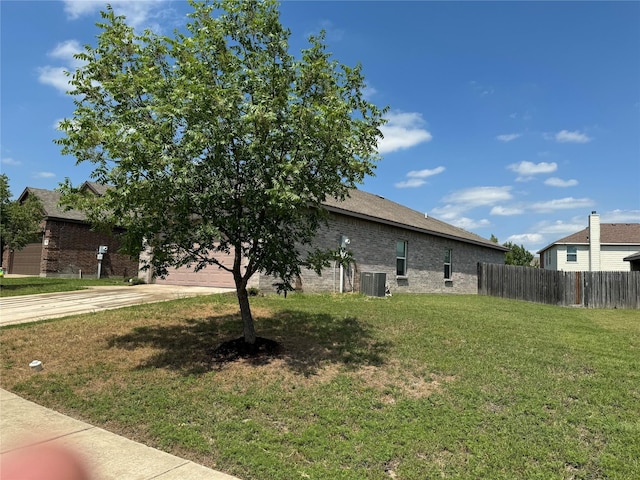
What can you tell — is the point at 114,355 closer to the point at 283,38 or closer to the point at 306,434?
the point at 306,434

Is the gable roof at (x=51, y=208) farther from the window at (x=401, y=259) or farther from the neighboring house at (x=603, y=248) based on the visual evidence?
the neighboring house at (x=603, y=248)

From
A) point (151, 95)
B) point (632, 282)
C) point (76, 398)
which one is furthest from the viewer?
point (632, 282)

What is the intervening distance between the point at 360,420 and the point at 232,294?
8707 mm

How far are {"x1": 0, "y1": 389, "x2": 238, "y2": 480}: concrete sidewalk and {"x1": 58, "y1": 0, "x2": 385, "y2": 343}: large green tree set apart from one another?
266 centimetres

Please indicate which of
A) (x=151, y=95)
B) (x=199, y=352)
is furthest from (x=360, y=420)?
(x=151, y=95)

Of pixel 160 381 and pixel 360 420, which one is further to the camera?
pixel 160 381

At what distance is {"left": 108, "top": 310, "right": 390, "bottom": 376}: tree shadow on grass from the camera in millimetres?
6867

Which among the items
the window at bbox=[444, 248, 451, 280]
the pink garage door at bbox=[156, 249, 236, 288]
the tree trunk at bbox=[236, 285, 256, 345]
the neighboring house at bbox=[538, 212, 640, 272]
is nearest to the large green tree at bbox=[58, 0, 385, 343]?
the tree trunk at bbox=[236, 285, 256, 345]

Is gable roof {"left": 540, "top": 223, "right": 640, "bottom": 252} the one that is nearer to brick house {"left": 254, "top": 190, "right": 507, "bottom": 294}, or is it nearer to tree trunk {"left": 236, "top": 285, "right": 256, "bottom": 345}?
brick house {"left": 254, "top": 190, "right": 507, "bottom": 294}

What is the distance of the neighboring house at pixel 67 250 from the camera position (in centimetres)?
2339

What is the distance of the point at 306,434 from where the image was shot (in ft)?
15.0

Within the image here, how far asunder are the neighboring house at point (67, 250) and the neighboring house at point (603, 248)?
1258 inches

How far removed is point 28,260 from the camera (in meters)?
26.0

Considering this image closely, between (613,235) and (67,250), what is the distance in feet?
127
